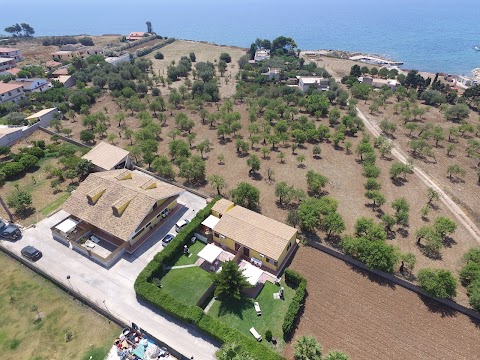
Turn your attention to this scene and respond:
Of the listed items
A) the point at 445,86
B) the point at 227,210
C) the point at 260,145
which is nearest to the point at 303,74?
the point at 445,86

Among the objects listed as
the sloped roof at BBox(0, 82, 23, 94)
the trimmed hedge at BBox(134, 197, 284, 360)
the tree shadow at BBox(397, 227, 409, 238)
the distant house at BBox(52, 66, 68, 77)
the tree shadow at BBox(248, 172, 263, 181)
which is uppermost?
the sloped roof at BBox(0, 82, 23, 94)

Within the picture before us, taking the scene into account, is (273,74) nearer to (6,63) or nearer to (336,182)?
(336,182)

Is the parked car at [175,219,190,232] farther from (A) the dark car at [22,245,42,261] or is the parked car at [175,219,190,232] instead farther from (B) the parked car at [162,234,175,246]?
(A) the dark car at [22,245,42,261]

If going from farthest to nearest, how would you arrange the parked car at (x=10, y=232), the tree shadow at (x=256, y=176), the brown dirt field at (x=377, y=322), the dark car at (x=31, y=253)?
1. the tree shadow at (x=256, y=176)
2. the parked car at (x=10, y=232)
3. the dark car at (x=31, y=253)
4. the brown dirt field at (x=377, y=322)

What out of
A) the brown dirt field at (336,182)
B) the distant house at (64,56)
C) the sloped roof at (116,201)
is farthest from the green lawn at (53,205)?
the distant house at (64,56)

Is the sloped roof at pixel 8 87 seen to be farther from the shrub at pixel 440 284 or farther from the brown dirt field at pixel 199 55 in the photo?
the shrub at pixel 440 284

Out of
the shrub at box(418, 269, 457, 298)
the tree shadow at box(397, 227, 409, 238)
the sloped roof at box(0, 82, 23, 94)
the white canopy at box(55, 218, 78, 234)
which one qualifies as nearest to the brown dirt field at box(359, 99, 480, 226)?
the tree shadow at box(397, 227, 409, 238)
